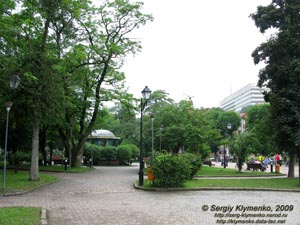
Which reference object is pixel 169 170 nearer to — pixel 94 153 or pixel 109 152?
pixel 94 153

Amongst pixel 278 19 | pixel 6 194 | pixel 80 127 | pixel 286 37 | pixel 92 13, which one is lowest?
pixel 6 194

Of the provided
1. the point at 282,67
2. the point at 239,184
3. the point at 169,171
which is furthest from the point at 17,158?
the point at 282,67

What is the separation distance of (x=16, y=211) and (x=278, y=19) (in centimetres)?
2112

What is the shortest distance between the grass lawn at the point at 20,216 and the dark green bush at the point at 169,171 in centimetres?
711

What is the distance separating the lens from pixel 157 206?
11391 mm

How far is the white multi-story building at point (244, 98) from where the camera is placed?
14312cm

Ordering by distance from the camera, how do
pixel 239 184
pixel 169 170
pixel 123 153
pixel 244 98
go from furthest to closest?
pixel 244 98 → pixel 123 153 → pixel 239 184 → pixel 169 170

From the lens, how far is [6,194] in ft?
45.1

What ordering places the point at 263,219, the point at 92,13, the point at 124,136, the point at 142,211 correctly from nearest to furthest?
the point at 263,219, the point at 142,211, the point at 92,13, the point at 124,136

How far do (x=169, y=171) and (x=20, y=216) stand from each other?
837 cm

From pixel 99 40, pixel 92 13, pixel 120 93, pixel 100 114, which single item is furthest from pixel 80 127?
pixel 92 13

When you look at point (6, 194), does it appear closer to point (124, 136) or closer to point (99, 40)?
point (99, 40)

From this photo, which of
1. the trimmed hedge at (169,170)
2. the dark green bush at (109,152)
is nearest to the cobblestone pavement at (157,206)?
the trimmed hedge at (169,170)

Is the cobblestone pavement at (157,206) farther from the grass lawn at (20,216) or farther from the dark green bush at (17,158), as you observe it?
the dark green bush at (17,158)
